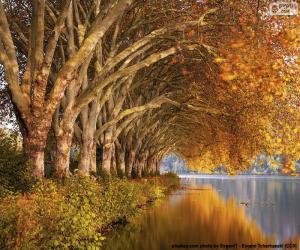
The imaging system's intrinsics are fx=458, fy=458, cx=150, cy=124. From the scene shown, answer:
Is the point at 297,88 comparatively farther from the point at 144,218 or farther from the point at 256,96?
the point at 144,218

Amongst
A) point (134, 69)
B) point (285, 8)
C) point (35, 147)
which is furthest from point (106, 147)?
point (285, 8)

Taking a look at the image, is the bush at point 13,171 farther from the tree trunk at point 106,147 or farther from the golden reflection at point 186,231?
the tree trunk at point 106,147

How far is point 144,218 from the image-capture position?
18766 mm

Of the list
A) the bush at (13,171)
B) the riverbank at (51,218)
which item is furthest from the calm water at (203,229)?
the bush at (13,171)

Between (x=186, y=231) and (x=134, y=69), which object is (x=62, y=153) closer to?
(x=134, y=69)

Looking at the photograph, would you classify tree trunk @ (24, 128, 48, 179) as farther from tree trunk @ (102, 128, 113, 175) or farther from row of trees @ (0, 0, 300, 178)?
tree trunk @ (102, 128, 113, 175)

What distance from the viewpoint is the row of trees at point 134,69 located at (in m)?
12.1

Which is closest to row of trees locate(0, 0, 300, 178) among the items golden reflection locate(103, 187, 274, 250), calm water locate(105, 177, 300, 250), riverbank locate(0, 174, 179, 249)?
riverbank locate(0, 174, 179, 249)

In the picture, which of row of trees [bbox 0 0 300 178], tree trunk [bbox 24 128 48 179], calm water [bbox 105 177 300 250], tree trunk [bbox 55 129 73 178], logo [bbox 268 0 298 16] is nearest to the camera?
row of trees [bbox 0 0 300 178]

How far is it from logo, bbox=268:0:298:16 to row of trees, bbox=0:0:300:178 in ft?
1.34

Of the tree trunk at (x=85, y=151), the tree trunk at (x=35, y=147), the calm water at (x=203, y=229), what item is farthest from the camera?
the tree trunk at (x=85, y=151)

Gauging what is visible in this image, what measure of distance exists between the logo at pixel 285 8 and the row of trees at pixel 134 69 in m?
0.41

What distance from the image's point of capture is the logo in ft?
40.4

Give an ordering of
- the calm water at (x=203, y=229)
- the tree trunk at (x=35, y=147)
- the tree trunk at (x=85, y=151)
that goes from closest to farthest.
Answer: the tree trunk at (x=35, y=147)
the calm water at (x=203, y=229)
the tree trunk at (x=85, y=151)
